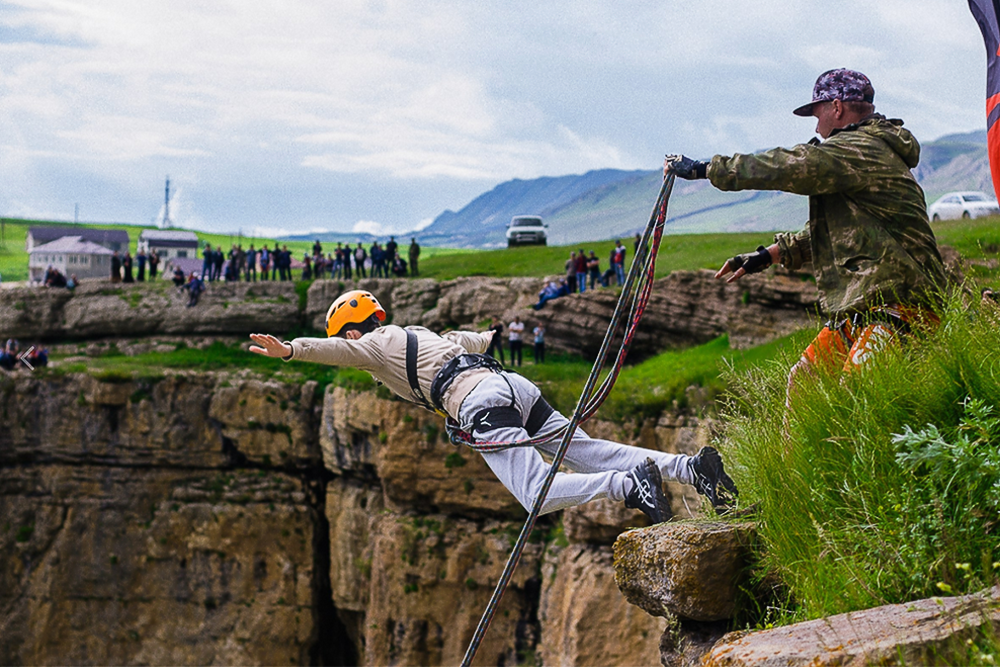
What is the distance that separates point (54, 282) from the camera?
5291cm

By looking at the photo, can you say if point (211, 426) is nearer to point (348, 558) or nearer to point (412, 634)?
point (348, 558)

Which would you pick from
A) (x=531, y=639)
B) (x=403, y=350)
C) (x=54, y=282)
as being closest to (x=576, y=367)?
(x=531, y=639)

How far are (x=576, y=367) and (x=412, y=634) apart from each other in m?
11.1

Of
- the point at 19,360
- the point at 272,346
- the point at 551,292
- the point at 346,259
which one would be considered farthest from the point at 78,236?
the point at 272,346

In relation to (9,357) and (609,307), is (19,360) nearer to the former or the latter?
(9,357)

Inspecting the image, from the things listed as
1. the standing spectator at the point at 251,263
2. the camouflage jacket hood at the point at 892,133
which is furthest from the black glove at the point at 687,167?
the standing spectator at the point at 251,263

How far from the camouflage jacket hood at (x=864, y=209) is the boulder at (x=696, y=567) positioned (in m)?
1.54

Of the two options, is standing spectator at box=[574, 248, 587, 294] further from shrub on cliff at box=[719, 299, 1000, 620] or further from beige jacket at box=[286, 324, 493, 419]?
shrub on cliff at box=[719, 299, 1000, 620]

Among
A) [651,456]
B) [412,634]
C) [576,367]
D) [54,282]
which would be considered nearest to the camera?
[651,456]

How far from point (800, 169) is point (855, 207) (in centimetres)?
54

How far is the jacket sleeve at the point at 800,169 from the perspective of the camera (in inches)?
221

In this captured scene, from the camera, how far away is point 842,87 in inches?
239

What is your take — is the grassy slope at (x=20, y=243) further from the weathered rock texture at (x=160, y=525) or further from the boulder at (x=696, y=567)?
the boulder at (x=696, y=567)

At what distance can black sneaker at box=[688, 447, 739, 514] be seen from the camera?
6.15 metres
